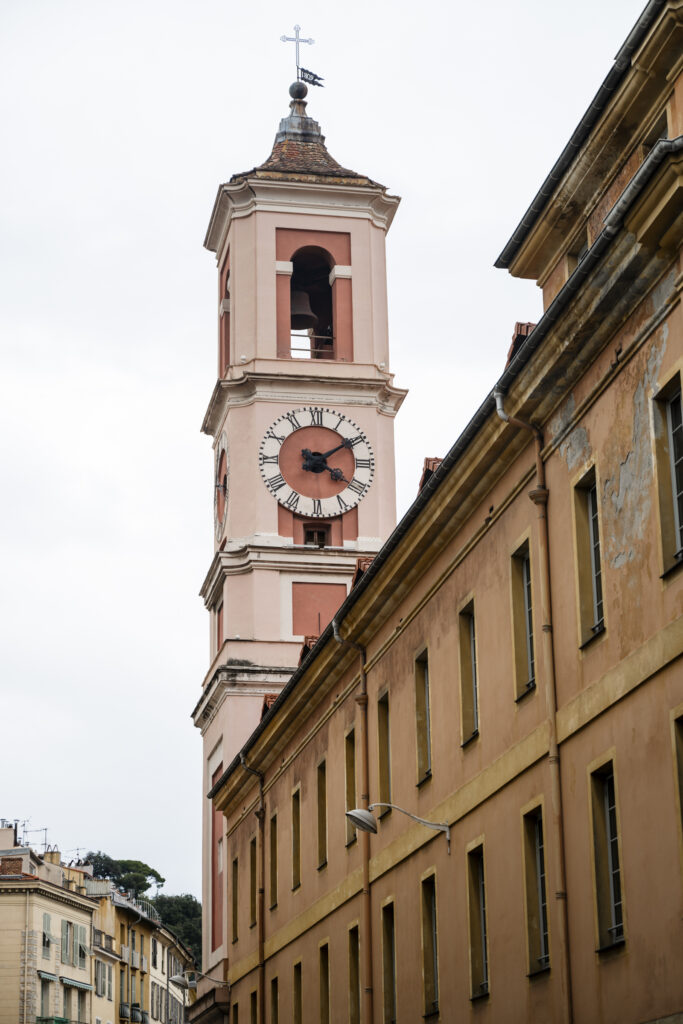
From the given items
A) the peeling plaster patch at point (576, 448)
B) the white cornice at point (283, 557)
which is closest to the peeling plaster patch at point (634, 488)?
the peeling plaster patch at point (576, 448)

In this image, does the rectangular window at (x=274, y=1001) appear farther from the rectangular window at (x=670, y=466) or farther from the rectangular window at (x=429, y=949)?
the rectangular window at (x=670, y=466)

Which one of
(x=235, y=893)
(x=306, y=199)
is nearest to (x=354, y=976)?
(x=235, y=893)

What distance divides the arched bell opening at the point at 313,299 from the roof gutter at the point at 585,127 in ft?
94.1

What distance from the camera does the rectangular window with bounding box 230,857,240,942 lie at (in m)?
41.8

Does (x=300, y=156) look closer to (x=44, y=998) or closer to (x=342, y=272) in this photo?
(x=342, y=272)

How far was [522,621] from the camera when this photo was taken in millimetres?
20641

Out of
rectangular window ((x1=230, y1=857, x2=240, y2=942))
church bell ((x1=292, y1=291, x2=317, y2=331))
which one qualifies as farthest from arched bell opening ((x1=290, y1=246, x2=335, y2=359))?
rectangular window ((x1=230, y1=857, x2=240, y2=942))

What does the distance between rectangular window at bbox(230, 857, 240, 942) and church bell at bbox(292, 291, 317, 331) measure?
54.8 feet

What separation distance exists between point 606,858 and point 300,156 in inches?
1524

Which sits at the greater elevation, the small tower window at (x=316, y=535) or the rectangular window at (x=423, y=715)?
the small tower window at (x=316, y=535)

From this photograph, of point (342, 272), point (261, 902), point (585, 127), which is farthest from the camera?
point (342, 272)

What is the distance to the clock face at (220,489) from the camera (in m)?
50.2

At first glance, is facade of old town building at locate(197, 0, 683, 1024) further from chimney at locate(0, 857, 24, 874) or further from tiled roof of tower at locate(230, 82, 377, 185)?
chimney at locate(0, 857, 24, 874)

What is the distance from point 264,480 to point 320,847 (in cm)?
1820
